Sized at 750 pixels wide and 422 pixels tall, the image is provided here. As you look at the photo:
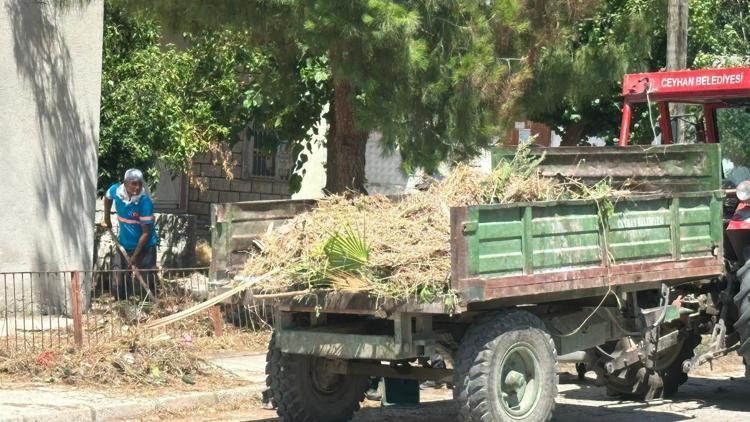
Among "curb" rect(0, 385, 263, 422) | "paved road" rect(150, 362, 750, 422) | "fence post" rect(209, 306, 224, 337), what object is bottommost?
"paved road" rect(150, 362, 750, 422)

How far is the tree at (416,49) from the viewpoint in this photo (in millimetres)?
11852

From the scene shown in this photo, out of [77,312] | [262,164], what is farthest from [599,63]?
[262,164]

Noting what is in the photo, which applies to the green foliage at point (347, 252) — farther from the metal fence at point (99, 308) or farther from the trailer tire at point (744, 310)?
the trailer tire at point (744, 310)

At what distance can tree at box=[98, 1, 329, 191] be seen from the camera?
15.9 m

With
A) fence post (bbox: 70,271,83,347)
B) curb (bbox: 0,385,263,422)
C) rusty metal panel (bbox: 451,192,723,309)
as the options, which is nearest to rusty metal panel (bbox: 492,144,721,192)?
rusty metal panel (bbox: 451,192,723,309)

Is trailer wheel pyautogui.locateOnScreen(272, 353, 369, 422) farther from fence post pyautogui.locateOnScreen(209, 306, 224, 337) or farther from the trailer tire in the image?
fence post pyautogui.locateOnScreen(209, 306, 224, 337)

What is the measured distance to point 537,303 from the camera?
345 inches

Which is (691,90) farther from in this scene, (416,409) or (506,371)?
(506,371)

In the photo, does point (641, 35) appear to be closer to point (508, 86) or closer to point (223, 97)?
point (508, 86)

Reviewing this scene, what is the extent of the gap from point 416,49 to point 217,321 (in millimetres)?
3497

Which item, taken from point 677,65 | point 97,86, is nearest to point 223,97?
point 97,86

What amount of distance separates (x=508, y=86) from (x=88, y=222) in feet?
17.0

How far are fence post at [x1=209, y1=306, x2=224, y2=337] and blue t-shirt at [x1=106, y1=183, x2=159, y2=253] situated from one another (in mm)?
2173

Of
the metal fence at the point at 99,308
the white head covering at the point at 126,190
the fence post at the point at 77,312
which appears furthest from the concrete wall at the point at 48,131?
the fence post at the point at 77,312
